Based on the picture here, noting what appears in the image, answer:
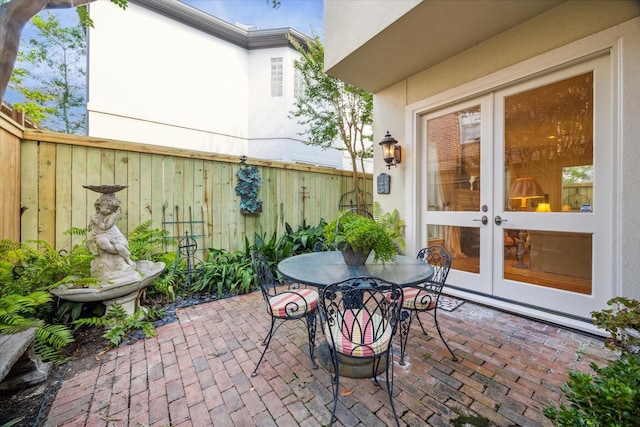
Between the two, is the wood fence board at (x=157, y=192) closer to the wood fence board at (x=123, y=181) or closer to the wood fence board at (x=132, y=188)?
the wood fence board at (x=132, y=188)

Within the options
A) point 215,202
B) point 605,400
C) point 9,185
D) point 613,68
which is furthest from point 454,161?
point 9,185

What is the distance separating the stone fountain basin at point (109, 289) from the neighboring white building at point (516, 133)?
10.9 ft

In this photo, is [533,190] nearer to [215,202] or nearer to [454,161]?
[454,161]

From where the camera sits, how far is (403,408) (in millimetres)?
1488

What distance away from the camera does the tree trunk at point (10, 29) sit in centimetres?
136

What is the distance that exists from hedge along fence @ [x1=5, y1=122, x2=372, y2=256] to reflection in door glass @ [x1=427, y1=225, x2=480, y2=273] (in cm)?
256

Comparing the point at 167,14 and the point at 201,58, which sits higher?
the point at 167,14

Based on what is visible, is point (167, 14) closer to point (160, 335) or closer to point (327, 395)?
point (160, 335)

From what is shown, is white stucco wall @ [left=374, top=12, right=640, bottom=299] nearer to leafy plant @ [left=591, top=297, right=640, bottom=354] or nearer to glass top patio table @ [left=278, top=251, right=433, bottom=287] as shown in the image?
leafy plant @ [left=591, top=297, right=640, bottom=354]

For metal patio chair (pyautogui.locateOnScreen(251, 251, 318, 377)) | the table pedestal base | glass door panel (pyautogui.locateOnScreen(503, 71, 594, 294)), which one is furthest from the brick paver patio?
glass door panel (pyautogui.locateOnScreen(503, 71, 594, 294))

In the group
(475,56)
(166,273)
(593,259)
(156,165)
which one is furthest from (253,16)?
(593,259)

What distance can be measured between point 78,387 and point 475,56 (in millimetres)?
4707

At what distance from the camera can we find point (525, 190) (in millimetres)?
2725

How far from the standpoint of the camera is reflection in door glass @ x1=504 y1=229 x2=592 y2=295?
2396 millimetres
